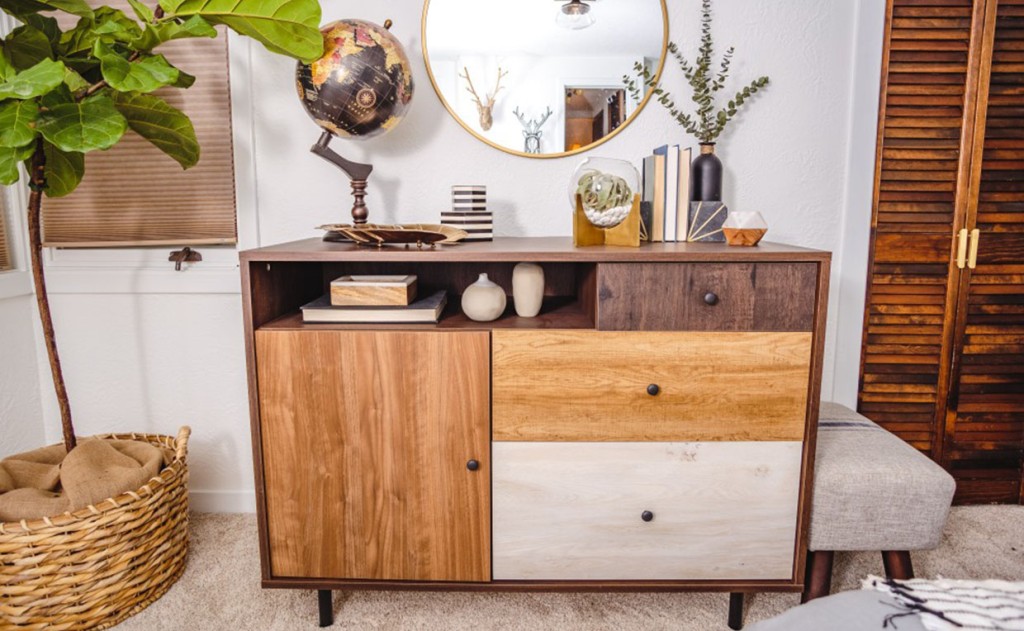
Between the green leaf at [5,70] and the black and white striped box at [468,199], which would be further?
the black and white striped box at [468,199]

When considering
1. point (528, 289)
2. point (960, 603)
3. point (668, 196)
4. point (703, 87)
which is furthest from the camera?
point (703, 87)

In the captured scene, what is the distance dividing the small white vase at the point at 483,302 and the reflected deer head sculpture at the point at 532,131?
62cm

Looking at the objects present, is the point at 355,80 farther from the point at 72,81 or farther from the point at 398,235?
the point at 72,81

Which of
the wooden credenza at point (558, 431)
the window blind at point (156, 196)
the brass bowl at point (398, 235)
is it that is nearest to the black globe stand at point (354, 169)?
the brass bowl at point (398, 235)

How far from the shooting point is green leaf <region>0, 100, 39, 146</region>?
123 cm

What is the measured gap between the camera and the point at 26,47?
1.41 m

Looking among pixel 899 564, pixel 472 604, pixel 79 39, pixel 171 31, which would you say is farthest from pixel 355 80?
pixel 899 564

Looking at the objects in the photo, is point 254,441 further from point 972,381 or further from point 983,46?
point 983,46

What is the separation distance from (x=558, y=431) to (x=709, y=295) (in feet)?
1.51

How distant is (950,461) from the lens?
6.59 feet

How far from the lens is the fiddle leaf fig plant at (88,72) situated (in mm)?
1269

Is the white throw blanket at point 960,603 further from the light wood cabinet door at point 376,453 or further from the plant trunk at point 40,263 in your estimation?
the plant trunk at point 40,263

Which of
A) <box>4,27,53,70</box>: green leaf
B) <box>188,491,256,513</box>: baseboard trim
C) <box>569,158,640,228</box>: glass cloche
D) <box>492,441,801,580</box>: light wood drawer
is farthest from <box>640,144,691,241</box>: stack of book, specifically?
<box>188,491,256,513</box>: baseboard trim

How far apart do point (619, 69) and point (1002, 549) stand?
1851 mm
